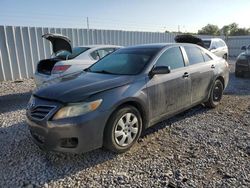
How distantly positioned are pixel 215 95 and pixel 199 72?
1090mm

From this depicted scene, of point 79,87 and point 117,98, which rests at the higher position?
point 79,87

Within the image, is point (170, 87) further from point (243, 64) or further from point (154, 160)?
point (243, 64)

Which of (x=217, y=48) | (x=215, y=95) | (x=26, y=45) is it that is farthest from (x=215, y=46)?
(x=26, y=45)

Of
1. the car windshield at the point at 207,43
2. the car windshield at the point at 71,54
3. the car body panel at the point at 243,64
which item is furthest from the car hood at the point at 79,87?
the car windshield at the point at 207,43

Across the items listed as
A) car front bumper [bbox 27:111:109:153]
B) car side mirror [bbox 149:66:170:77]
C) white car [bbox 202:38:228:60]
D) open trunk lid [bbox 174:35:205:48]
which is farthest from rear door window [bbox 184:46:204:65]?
white car [bbox 202:38:228:60]

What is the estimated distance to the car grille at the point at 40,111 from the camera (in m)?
3.19

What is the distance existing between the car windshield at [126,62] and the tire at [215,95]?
6.50 ft

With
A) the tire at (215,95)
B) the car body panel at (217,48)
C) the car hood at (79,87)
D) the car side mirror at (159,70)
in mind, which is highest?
the car side mirror at (159,70)

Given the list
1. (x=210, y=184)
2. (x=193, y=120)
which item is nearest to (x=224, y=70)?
(x=193, y=120)

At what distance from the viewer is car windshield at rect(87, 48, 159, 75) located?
4.11m

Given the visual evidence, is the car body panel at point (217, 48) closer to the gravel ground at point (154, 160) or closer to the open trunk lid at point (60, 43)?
the open trunk lid at point (60, 43)

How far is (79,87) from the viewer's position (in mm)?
3445

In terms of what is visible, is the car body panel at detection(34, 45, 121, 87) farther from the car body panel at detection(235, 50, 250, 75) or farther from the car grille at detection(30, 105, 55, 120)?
the car body panel at detection(235, 50, 250, 75)

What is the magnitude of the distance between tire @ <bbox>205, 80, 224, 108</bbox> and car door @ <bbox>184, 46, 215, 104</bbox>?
0.29m
